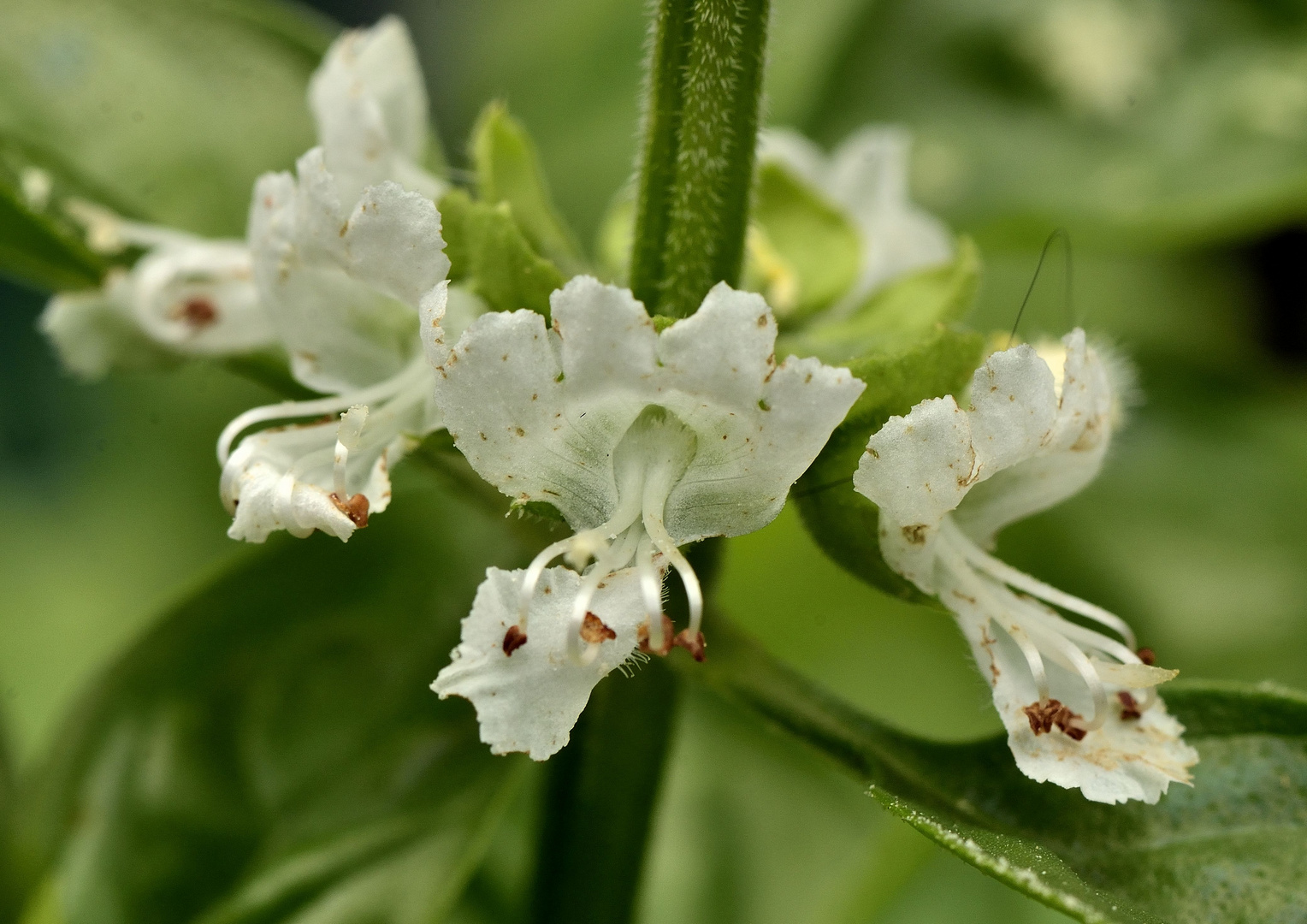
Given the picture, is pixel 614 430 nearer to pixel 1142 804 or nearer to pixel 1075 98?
pixel 1142 804

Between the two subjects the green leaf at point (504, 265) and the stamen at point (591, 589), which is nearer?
the stamen at point (591, 589)

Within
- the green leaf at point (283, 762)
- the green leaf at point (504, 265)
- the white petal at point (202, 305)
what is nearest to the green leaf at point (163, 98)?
the white petal at point (202, 305)

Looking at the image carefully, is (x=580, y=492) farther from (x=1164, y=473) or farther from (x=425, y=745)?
(x=1164, y=473)

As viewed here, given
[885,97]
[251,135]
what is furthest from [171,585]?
[885,97]

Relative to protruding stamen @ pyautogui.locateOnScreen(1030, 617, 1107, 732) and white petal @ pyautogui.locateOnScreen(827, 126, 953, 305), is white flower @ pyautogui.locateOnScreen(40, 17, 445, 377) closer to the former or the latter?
white petal @ pyautogui.locateOnScreen(827, 126, 953, 305)

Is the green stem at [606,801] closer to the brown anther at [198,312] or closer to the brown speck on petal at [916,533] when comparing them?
the brown speck on petal at [916,533]

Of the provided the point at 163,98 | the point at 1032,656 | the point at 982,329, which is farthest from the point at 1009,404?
the point at 982,329
